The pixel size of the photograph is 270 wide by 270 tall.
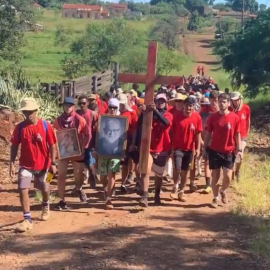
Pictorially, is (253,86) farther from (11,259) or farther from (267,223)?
(11,259)

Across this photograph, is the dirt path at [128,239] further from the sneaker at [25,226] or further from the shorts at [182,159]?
the shorts at [182,159]

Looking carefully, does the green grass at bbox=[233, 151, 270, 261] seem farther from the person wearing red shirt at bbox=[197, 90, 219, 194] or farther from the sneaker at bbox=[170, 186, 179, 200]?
the sneaker at bbox=[170, 186, 179, 200]

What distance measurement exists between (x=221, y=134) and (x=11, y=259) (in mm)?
3926

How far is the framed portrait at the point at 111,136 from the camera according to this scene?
9.70 meters

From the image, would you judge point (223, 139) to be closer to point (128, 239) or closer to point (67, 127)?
point (67, 127)

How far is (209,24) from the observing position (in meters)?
124

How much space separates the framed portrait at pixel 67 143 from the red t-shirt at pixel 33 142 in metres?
0.90

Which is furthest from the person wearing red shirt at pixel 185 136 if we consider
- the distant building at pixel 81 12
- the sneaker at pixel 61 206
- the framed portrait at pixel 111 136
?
the distant building at pixel 81 12

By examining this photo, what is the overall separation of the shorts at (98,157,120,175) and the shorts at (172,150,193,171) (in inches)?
42.2

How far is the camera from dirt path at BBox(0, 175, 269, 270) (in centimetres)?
719

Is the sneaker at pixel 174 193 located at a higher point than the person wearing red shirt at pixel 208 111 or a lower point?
lower

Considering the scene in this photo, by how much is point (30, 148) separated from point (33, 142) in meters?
0.09

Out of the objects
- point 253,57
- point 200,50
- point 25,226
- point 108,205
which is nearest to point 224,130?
point 108,205

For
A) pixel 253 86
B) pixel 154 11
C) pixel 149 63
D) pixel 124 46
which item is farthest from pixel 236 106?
pixel 154 11
